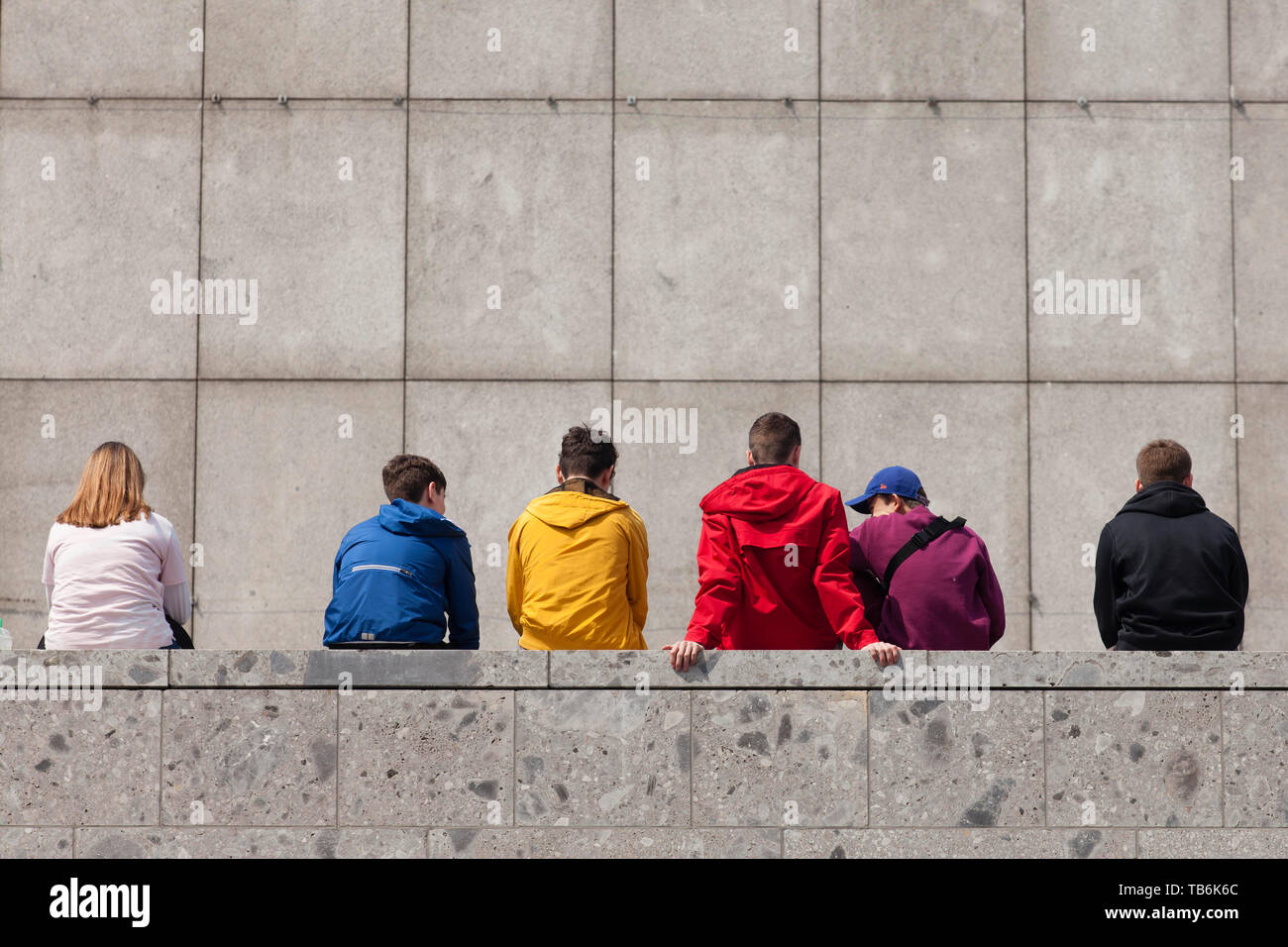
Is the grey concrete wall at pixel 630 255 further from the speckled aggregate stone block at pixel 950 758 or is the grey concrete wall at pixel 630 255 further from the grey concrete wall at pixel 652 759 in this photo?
the speckled aggregate stone block at pixel 950 758

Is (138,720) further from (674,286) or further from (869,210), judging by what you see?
(869,210)

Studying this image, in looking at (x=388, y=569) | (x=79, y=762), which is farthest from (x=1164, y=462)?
(x=79, y=762)

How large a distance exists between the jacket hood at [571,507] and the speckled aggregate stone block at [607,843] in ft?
4.85

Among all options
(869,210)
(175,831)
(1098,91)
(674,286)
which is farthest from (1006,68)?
(175,831)

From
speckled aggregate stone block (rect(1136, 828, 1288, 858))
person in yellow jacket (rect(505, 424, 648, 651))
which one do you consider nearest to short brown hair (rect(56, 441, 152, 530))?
person in yellow jacket (rect(505, 424, 648, 651))

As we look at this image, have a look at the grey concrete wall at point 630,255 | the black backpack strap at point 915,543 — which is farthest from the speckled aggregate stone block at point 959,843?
the grey concrete wall at point 630,255

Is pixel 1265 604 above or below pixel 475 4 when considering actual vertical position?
below

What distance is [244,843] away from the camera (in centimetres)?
613

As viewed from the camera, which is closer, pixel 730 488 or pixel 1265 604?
pixel 730 488

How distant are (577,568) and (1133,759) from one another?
111 inches

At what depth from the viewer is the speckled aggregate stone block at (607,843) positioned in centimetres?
613

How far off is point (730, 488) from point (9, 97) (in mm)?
7627
